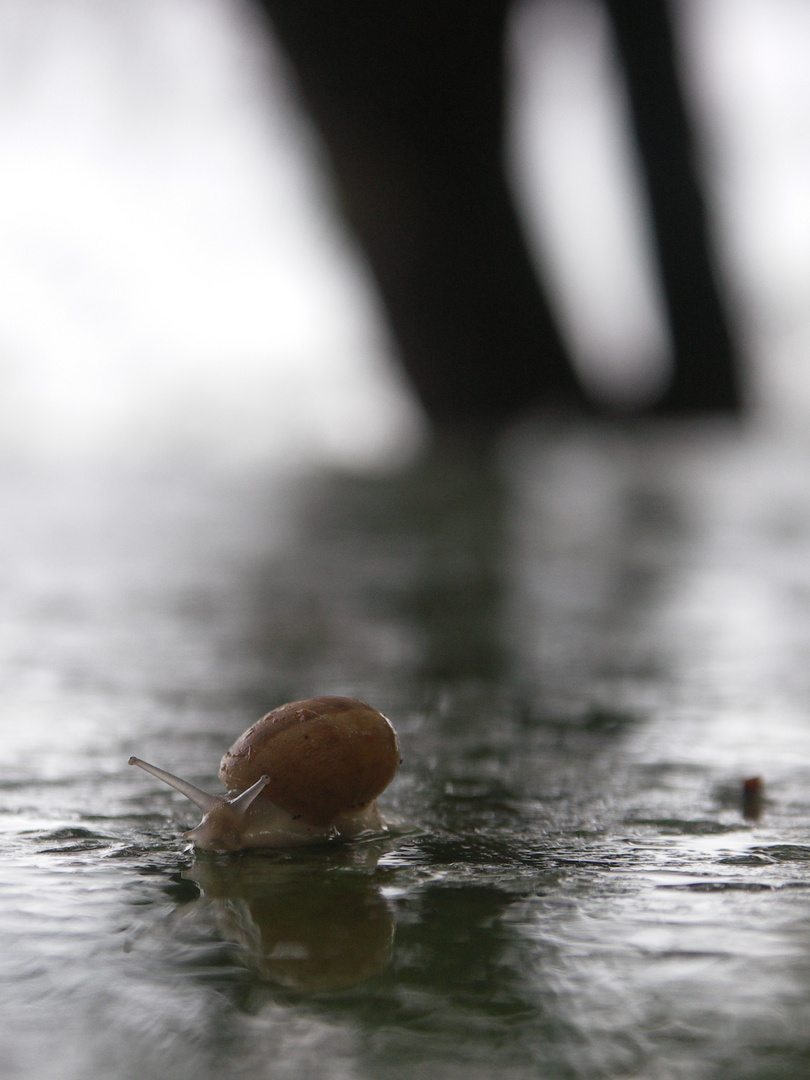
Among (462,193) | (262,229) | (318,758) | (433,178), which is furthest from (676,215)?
(318,758)

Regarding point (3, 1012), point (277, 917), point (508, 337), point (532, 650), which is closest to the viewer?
point (3, 1012)

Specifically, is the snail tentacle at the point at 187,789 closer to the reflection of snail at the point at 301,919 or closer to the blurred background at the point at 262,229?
the reflection of snail at the point at 301,919

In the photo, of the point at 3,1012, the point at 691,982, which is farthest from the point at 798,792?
the point at 3,1012

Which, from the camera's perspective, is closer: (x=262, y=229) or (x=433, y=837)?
(x=433, y=837)

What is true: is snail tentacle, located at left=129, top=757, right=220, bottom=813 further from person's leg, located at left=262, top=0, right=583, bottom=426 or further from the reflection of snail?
person's leg, located at left=262, top=0, right=583, bottom=426

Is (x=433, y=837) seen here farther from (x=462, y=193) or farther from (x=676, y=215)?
(x=676, y=215)

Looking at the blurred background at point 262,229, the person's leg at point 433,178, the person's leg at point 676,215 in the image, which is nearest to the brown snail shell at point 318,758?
the person's leg at point 433,178

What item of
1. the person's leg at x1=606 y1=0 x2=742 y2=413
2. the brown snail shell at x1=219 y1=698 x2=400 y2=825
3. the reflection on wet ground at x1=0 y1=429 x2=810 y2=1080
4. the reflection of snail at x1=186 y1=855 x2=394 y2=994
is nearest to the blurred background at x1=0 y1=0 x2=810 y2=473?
the person's leg at x1=606 y1=0 x2=742 y2=413

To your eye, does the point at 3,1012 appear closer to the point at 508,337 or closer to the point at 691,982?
the point at 691,982
